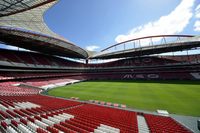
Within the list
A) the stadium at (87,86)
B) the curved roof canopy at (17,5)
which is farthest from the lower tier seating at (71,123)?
the curved roof canopy at (17,5)

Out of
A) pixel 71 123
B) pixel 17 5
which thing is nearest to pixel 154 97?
pixel 71 123

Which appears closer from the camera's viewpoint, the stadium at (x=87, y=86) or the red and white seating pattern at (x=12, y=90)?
the stadium at (x=87, y=86)

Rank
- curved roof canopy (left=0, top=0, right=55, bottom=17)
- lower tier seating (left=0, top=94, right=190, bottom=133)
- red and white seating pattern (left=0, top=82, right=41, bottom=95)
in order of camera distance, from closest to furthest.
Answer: lower tier seating (left=0, top=94, right=190, bottom=133) → curved roof canopy (left=0, top=0, right=55, bottom=17) → red and white seating pattern (left=0, top=82, right=41, bottom=95)

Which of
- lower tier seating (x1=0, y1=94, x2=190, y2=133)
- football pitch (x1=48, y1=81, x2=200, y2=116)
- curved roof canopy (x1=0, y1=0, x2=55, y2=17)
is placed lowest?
football pitch (x1=48, y1=81, x2=200, y2=116)

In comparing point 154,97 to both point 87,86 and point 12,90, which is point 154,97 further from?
point 12,90

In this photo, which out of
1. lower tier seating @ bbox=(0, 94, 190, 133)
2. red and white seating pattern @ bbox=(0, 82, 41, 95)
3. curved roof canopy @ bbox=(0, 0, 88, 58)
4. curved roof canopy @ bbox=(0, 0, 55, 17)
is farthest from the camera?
red and white seating pattern @ bbox=(0, 82, 41, 95)

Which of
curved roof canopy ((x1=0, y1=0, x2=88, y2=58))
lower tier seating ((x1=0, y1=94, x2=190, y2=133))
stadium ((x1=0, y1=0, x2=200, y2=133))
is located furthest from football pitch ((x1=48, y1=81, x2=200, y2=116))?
curved roof canopy ((x1=0, y1=0, x2=88, y2=58))

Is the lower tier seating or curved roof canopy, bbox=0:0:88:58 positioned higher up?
curved roof canopy, bbox=0:0:88:58

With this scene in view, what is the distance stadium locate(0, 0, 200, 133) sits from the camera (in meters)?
10.5

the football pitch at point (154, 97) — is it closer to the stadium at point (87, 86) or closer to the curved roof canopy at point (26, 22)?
Result: the stadium at point (87, 86)

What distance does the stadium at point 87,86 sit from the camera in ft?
34.6

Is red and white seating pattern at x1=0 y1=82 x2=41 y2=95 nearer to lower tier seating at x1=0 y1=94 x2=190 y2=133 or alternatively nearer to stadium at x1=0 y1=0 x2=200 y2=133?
stadium at x1=0 y1=0 x2=200 y2=133

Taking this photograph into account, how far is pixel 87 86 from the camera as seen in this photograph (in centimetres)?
3919

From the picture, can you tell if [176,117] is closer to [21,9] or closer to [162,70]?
[21,9]
